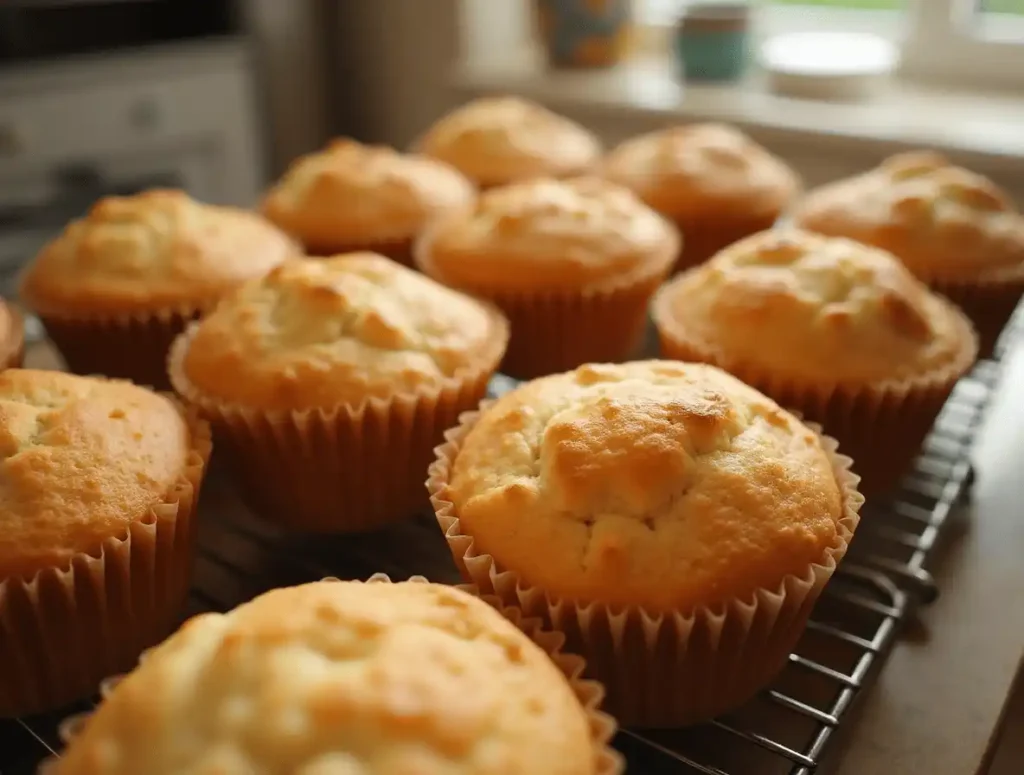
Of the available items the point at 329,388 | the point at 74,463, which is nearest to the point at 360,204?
the point at 329,388

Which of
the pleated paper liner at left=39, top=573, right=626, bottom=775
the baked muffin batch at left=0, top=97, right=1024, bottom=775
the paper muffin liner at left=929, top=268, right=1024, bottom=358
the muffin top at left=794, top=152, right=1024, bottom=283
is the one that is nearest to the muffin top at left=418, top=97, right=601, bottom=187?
the baked muffin batch at left=0, top=97, right=1024, bottom=775

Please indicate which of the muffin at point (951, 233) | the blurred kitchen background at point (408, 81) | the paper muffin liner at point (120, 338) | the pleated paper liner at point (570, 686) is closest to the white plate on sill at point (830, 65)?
the blurred kitchen background at point (408, 81)

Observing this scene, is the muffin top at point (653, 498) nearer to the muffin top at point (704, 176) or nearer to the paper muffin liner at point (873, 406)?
the paper muffin liner at point (873, 406)

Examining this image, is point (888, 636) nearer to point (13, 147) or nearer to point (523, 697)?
point (523, 697)

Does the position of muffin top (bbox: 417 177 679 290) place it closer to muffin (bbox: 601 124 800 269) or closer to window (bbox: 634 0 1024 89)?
muffin (bbox: 601 124 800 269)

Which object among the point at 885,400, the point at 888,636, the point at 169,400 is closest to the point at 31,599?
the point at 169,400
